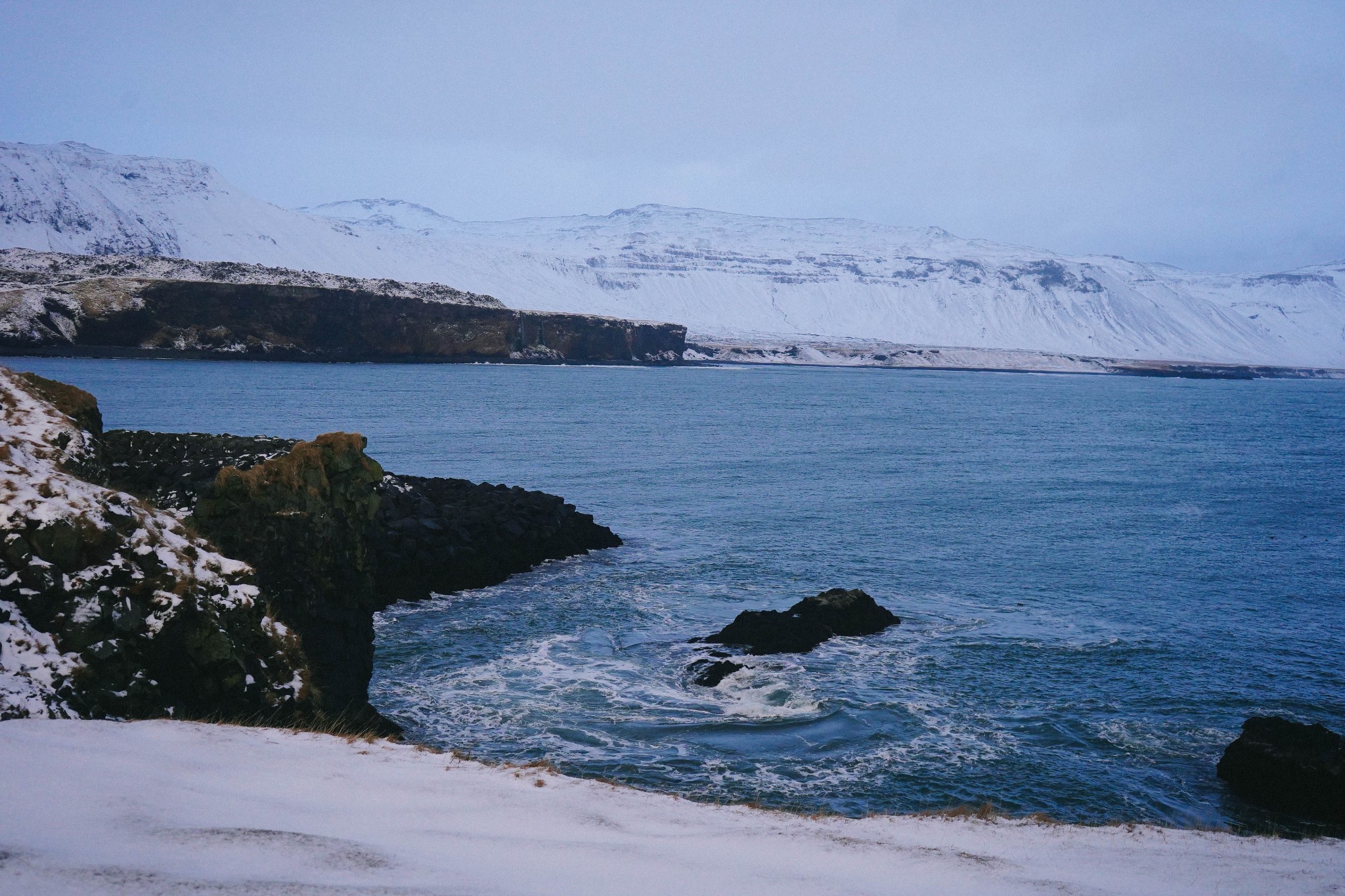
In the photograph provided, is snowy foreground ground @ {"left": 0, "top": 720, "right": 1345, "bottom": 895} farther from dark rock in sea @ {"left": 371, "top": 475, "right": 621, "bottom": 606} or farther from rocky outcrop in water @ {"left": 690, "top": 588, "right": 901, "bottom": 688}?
dark rock in sea @ {"left": 371, "top": 475, "right": 621, "bottom": 606}

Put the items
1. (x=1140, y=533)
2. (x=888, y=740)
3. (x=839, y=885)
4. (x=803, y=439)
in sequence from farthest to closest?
(x=803, y=439) → (x=1140, y=533) → (x=888, y=740) → (x=839, y=885)

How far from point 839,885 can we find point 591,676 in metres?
8.90

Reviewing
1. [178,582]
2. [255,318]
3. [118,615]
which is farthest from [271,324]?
[118,615]

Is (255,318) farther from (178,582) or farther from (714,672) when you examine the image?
(178,582)

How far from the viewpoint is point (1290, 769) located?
10.4 metres

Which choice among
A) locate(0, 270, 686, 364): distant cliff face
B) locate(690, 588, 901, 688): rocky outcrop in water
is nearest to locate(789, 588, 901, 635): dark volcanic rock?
locate(690, 588, 901, 688): rocky outcrop in water

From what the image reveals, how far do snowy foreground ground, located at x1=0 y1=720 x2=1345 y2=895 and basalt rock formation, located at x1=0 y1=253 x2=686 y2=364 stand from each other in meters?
94.3

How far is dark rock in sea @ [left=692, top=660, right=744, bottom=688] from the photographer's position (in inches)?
554

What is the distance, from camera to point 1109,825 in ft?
24.7

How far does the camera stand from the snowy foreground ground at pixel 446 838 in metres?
4.96

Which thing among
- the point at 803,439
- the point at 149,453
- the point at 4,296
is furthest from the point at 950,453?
the point at 4,296

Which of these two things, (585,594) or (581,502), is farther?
(581,502)

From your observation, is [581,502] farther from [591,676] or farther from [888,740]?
[888,740]

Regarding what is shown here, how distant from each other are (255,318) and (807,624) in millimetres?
103732
